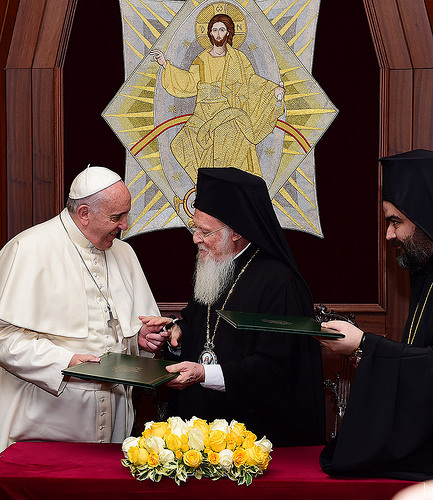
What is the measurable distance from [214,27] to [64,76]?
42.6 inches

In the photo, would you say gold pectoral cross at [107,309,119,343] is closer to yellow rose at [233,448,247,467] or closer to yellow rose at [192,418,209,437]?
yellow rose at [192,418,209,437]

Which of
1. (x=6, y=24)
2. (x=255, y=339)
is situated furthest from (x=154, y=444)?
(x=6, y=24)

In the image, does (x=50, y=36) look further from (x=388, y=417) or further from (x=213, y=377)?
(x=388, y=417)

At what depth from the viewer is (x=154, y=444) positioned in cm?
259

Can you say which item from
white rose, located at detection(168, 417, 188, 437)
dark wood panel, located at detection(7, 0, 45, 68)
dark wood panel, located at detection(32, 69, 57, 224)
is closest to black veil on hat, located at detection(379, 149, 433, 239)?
white rose, located at detection(168, 417, 188, 437)

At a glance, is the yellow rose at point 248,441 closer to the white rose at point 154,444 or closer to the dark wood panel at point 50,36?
the white rose at point 154,444

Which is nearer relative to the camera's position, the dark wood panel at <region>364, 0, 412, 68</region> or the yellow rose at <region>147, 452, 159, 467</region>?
the yellow rose at <region>147, 452, 159, 467</region>

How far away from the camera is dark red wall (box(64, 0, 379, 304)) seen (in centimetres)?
460

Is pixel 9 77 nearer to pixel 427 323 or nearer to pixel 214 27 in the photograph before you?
pixel 214 27

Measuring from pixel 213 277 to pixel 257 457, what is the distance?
1297 millimetres

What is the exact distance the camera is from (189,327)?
3859 millimetres

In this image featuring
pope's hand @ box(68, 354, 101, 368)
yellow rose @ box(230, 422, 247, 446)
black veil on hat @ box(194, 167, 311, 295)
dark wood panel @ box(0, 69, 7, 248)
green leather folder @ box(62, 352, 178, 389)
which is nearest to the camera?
yellow rose @ box(230, 422, 247, 446)

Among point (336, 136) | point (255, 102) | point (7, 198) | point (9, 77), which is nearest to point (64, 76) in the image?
point (9, 77)

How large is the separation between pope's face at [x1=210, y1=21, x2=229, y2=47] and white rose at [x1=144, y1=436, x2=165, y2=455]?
2.95 metres
